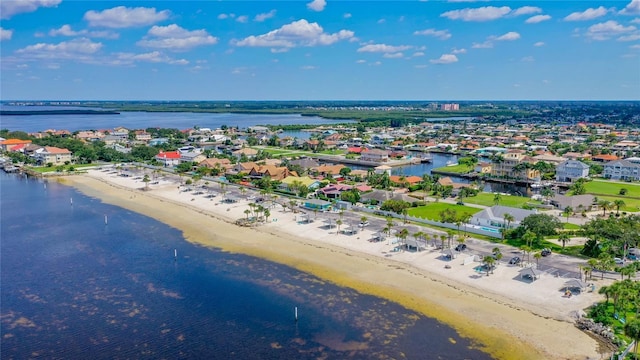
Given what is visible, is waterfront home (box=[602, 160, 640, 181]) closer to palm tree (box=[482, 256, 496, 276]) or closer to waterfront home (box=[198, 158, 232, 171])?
palm tree (box=[482, 256, 496, 276])

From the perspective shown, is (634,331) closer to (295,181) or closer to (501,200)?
(501,200)

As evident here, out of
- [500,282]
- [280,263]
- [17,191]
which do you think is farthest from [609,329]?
[17,191]

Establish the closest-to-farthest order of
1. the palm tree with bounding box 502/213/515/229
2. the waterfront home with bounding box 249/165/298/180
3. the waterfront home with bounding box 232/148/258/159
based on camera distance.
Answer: the palm tree with bounding box 502/213/515/229 → the waterfront home with bounding box 249/165/298/180 → the waterfront home with bounding box 232/148/258/159

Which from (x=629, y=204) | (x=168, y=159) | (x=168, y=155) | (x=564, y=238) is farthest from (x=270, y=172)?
(x=629, y=204)

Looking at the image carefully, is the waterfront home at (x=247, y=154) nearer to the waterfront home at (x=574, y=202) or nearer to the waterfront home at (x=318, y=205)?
the waterfront home at (x=318, y=205)

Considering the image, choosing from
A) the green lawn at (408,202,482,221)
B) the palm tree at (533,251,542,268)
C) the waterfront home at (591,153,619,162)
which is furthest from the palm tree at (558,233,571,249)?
the waterfront home at (591,153,619,162)

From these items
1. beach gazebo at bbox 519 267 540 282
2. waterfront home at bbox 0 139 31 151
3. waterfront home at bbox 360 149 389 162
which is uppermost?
waterfront home at bbox 0 139 31 151

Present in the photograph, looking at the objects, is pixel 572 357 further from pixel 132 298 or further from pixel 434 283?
pixel 132 298

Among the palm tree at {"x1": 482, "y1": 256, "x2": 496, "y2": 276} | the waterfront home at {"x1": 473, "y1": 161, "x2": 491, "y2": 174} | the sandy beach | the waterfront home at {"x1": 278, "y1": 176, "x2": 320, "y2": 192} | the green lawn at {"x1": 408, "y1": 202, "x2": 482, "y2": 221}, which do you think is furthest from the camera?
A: the waterfront home at {"x1": 473, "y1": 161, "x2": 491, "y2": 174}
